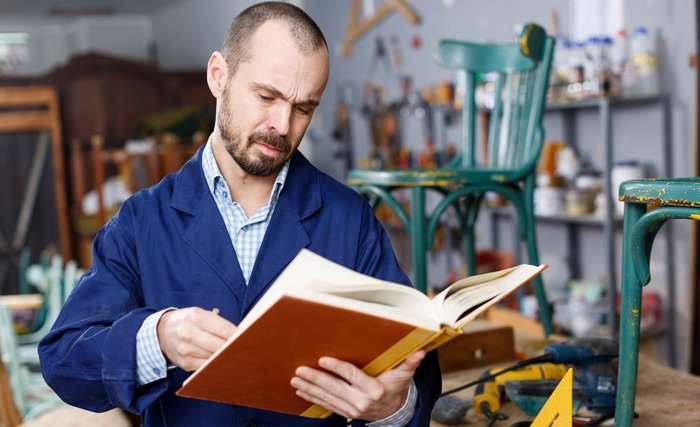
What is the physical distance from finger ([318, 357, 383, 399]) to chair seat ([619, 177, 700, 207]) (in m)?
0.46

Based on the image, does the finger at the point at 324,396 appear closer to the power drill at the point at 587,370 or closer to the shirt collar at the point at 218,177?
the shirt collar at the point at 218,177

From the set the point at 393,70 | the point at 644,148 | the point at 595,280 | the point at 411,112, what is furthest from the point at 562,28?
the point at 393,70

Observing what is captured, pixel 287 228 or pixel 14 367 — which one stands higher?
pixel 287 228

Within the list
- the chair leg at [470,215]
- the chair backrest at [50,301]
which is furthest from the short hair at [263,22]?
the chair backrest at [50,301]

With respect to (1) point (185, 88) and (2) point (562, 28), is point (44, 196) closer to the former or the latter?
(1) point (185, 88)

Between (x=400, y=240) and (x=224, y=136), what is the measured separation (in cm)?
Result: 519

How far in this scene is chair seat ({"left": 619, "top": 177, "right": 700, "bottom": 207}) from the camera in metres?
1.12

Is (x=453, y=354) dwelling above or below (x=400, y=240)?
above

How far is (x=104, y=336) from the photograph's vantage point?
1.20 meters

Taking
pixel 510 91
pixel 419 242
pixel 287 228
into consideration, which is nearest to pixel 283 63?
pixel 287 228

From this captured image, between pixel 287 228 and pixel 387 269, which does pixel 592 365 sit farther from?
pixel 287 228

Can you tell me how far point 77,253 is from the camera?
850 centimetres

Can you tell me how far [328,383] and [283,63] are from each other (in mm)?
505

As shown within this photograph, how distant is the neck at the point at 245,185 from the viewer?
56.1 inches
